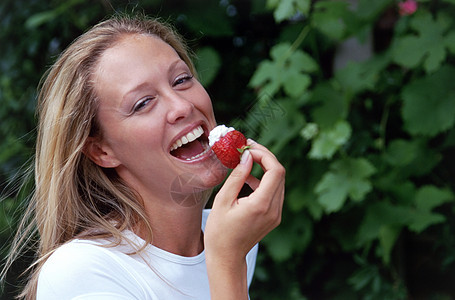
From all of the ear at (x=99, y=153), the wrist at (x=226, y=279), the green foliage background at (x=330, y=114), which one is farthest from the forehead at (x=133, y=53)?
the green foliage background at (x=330, y=114)

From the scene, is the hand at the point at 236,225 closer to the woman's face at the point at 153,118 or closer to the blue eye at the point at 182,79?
the woman's face at the point at 153,118

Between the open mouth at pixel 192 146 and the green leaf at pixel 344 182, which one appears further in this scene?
the green leaf at pixel 344 182

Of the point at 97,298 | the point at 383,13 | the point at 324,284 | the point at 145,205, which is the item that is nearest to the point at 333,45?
the point at 383,13

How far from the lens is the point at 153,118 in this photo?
1.13 metres

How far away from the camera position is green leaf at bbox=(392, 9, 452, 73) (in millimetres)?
1986

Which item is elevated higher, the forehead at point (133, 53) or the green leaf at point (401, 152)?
the forehead at point (133, 53)

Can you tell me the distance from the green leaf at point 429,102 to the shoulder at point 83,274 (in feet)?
4.35

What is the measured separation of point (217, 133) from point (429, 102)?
1.20 metres

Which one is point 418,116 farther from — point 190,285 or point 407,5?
point 190,285

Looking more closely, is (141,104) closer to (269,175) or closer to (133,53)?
(133,53)

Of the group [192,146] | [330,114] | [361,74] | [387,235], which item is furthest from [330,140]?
[192,146]

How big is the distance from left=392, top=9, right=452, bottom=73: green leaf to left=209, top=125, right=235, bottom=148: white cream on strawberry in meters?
1.10

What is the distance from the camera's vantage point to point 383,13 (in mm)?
2283

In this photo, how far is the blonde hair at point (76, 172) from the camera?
1206 mm
